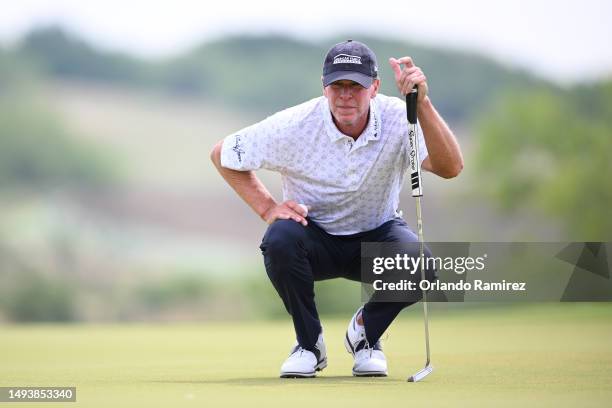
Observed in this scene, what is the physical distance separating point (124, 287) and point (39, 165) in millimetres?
19703

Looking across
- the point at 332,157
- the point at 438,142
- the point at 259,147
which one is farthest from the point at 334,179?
the point at 438,142

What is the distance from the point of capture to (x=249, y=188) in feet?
23.1

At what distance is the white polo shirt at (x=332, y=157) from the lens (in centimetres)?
681

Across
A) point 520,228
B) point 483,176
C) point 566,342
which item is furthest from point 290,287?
point 483,176

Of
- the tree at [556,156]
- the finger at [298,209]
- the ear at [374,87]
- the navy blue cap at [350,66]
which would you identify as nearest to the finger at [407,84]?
the navy blue cap at [350,66]

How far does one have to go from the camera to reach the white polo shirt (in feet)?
22.4

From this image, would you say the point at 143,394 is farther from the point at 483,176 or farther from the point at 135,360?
the point at 483,176

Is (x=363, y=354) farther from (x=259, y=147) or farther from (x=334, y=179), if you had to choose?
(x=259, y=147)

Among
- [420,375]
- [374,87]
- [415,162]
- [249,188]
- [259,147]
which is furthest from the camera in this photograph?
[249,188]

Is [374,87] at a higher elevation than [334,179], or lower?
higher

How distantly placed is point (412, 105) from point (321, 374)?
5.51ft

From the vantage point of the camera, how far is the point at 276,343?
1020cm

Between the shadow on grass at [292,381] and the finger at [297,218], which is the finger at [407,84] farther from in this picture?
the shadow on grass at [292,381]

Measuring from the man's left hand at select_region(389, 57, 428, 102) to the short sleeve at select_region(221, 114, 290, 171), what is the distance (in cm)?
88
